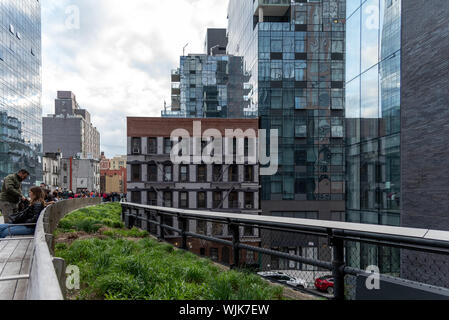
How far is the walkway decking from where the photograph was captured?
409 cm

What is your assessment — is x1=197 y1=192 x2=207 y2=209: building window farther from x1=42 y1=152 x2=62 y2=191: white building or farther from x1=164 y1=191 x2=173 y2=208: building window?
x1=42 y1=152 x2=62 y2=191: white building

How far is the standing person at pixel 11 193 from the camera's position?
32.1 feet

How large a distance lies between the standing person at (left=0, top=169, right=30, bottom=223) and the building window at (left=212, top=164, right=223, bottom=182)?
3303 centimetres

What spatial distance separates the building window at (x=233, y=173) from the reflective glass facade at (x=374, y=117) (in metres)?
22.4

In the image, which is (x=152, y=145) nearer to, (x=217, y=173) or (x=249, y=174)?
(x=217, y=173)

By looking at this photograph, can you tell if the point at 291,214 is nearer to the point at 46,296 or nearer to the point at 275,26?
the point at 275,26

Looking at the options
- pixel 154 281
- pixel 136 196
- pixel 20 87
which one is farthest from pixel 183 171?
pixel 20 87

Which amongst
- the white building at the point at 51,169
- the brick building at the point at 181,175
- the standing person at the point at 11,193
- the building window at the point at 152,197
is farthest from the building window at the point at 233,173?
the white building at the point at 51,169

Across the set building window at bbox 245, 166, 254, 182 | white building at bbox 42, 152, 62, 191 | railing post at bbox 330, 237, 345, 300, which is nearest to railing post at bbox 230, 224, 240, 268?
railing post at bbox 330, 237, 345, 300

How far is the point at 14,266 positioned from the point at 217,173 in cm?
3749

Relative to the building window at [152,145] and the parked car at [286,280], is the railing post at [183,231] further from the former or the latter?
the building window at [152,145]

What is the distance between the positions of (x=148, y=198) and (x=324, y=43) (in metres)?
33.1

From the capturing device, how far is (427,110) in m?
14.7
